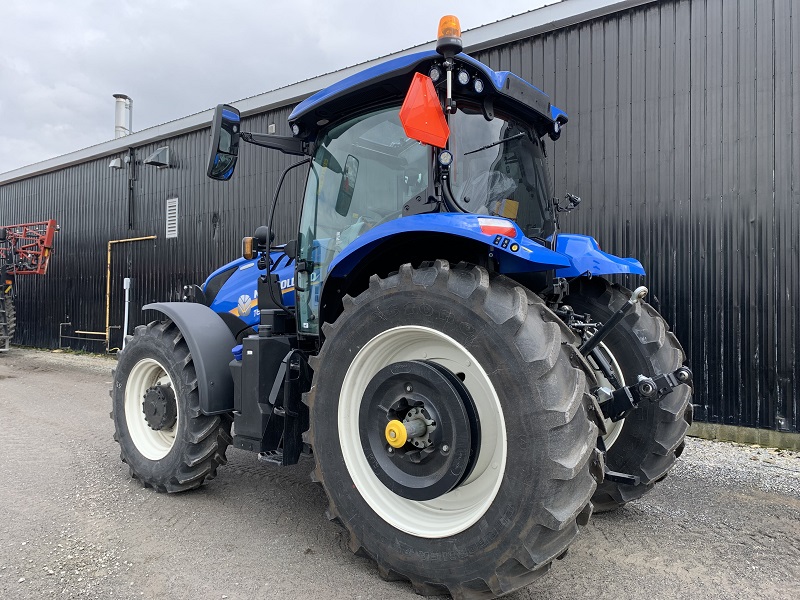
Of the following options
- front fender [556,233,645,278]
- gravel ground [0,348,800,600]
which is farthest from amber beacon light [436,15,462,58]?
gravel ground [0,348,800,600]

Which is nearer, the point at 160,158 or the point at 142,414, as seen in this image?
the point at 142,414

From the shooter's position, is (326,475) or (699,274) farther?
(699,274)

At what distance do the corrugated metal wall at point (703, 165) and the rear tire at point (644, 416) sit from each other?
2.59 meters

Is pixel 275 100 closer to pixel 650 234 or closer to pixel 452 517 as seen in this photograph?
pixel 650 234

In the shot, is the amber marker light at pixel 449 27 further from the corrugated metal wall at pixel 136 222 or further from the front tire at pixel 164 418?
the corrugated metal wall at pixel 136 222

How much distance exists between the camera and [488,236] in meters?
2.30

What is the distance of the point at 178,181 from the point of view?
1104cm

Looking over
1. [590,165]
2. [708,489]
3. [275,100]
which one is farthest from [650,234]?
[275,100]

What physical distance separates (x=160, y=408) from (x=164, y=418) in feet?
0.24

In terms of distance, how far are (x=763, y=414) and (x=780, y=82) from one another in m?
3.18

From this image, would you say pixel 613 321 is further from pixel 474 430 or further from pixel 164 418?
pixel 164 418

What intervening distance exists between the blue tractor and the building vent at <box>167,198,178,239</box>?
24.7ft

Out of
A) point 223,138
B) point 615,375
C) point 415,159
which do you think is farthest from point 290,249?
point 615,375

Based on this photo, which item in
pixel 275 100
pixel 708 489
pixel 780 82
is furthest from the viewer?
pixel 275 100
